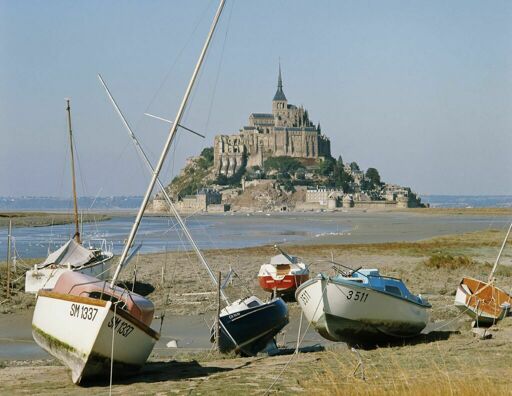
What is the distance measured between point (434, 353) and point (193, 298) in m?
12.9

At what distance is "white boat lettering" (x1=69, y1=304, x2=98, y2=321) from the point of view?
13438 millimetres

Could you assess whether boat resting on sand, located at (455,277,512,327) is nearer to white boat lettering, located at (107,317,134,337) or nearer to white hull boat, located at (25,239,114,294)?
white boat lettering, located at (107,317,134,337)

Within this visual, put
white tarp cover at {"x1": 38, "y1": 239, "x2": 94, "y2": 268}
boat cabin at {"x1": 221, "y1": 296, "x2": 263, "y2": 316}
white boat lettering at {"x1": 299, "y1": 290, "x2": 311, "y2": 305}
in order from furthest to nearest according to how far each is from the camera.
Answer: white tarp cover at {"x1": 38, "y1": 239, "x2": 94, "y2": 268}, white boat lettering at {"x1": 299, "y1": 290, "x2": 311, "y2": 305}, boat cabin at {"x1": 221, "y1": 296, "x2": 263, "y2": 316}

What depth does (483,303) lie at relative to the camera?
66.4 feet

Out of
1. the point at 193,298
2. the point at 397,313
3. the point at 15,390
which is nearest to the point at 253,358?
the point at 397,313

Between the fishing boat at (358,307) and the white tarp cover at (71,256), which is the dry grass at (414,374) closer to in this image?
the fishing boat at (358,307)

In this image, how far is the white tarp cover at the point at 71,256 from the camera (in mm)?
28375

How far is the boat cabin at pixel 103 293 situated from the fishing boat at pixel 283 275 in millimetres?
11471

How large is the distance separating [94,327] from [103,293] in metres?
1.29

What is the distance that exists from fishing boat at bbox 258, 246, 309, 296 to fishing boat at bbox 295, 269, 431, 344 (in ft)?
28.3

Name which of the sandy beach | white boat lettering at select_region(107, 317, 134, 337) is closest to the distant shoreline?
the sandy beach

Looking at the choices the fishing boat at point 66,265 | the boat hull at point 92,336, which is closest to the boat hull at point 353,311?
the boat hull at point 92,336

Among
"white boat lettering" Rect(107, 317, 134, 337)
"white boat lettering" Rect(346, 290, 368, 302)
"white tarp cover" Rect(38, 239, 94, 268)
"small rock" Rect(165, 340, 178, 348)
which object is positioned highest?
"white boat lettering" Rect(346, 290, 368, 302)

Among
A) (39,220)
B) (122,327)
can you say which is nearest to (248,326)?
(122,327)
